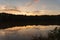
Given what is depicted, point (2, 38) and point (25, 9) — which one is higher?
point (25, 9)

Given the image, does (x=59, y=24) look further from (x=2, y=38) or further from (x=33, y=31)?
(x=2, y=38)

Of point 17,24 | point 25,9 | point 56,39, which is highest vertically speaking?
point 25,9

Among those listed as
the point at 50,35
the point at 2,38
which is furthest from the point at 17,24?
the point at 50,35

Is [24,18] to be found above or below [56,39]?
above

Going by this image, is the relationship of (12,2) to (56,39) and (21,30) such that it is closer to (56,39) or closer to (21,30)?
(21,30)

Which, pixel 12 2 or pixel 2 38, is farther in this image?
pixel 12 2

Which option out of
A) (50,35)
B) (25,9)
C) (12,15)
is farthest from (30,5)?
(50,35)
